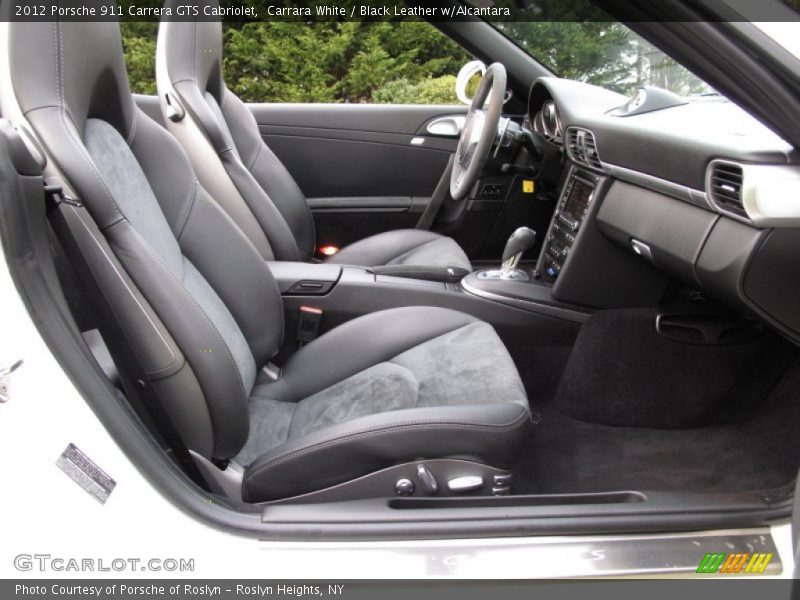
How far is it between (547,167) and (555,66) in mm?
386

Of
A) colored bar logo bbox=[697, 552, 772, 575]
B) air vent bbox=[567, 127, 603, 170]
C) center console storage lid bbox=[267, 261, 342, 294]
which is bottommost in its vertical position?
center console storage lid bbox=[267, 261, 342, 294]

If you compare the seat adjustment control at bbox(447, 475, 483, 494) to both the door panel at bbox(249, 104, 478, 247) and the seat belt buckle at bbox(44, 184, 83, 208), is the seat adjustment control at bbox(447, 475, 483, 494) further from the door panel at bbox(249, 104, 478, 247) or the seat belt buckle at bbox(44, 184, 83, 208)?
the door panel at bbox(249, 104, 478, 247)

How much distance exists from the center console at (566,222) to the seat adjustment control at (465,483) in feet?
3.38

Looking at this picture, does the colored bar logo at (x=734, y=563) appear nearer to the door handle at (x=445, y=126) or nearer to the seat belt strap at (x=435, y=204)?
the seat belt strap at (x=435, y=204)

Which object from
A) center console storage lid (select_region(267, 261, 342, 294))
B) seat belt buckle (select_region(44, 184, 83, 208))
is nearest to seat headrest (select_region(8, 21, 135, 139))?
seat belt buckle (select_region(44, 184, 83, 208))

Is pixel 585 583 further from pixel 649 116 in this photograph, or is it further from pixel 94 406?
pixel 649 116

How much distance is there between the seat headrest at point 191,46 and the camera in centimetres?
215

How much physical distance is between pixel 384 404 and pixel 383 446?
0.26 m

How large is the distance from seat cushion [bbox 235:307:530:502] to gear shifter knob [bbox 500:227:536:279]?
0.54 metres

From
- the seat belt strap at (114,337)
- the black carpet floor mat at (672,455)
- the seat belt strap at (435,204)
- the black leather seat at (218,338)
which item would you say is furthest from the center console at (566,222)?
the seat belt strap at (114,337)

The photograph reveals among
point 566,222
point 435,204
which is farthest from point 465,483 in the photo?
point 435,204

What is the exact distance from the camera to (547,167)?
288 centimetres

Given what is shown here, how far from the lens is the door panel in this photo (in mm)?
3176

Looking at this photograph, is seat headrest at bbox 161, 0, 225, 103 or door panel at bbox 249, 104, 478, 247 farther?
door panel at bbox 249, 104, 478, 247
